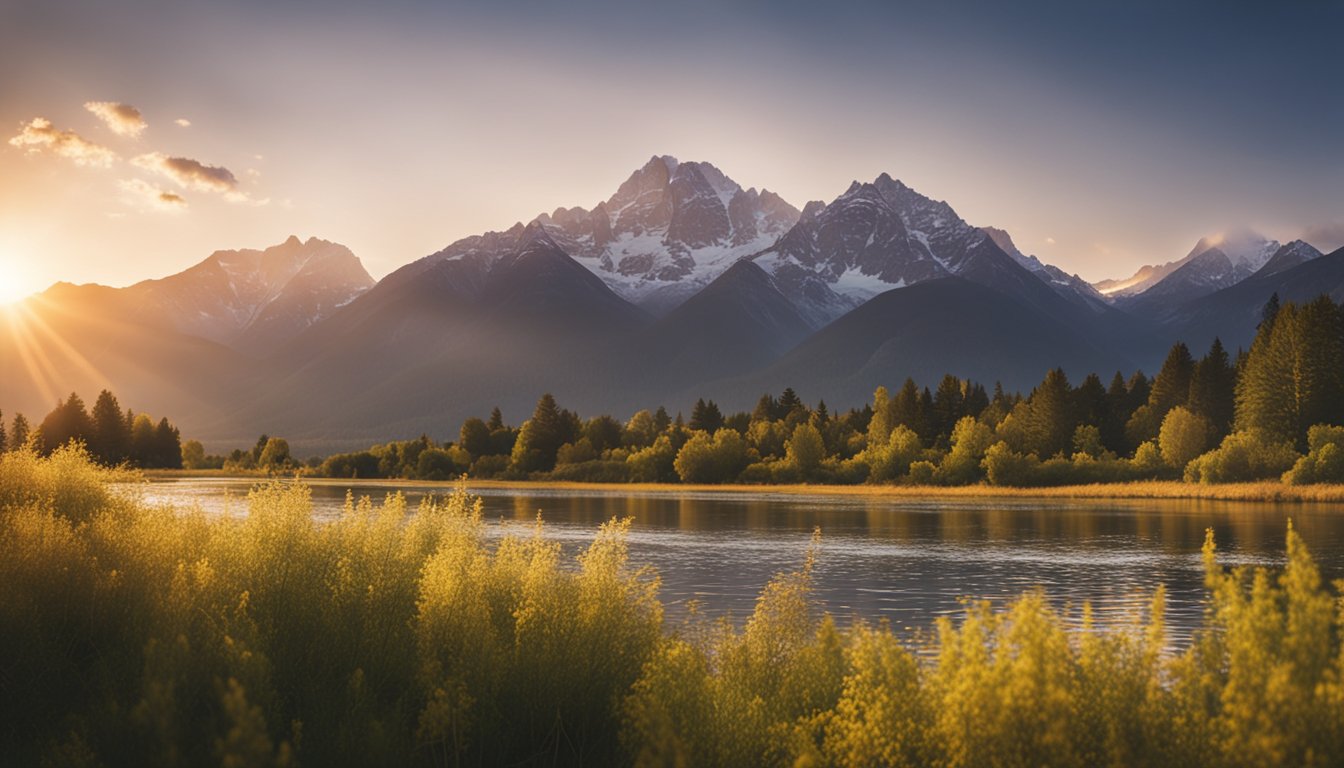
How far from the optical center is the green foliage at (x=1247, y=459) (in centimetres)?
11700

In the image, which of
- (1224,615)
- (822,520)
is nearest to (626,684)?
(1224,615)

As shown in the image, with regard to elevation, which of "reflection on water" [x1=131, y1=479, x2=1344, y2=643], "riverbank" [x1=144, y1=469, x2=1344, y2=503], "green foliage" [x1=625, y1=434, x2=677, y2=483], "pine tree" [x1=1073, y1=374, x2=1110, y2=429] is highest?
"pine tree" [x1=1073, y1=374, x2=1110, y2=429]

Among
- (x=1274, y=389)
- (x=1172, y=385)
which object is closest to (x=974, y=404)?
(x=1172, y=385)

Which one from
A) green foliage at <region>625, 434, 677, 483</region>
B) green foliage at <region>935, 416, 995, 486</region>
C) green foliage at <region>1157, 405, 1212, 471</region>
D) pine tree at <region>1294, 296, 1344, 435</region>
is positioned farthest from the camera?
green foliage at <region>625, 434, 677, 483</region>

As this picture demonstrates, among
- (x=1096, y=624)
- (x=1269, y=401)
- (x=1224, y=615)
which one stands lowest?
(x=1096, y=624)

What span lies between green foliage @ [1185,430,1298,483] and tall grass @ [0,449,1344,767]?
11140cm

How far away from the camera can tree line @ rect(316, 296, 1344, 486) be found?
122000mm

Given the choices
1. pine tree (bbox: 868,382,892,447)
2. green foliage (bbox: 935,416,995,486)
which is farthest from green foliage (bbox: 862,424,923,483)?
pine tree (bbox: 868,382,892,447)

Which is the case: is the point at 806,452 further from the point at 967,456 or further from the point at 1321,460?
the point at 1321,460

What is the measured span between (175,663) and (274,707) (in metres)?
1.83

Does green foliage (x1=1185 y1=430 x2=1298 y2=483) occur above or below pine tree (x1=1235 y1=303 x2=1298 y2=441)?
below

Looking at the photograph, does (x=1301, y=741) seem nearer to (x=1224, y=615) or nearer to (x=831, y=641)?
(x=1224, y=615)

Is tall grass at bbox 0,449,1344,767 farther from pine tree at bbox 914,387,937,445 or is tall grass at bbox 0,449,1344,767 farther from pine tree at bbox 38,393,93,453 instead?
pine tree at bbox 38,393,93,453

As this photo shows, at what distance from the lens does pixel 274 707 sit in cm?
1564
